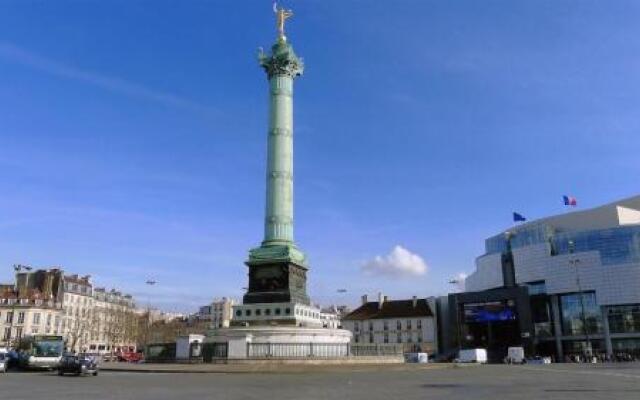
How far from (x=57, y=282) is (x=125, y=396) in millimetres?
102580

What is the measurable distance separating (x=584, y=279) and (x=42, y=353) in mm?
82333

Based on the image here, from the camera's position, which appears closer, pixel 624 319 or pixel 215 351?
pixel 215 351

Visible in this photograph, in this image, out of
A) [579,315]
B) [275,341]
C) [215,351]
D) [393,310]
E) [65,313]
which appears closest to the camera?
[215,351]

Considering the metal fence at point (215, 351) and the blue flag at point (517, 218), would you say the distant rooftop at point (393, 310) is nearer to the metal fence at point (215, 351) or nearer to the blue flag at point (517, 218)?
the blue flag at point (517, 218)

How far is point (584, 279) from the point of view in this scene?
94.6 meters

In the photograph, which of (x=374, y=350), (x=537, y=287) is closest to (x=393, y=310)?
(x=537, y=287)

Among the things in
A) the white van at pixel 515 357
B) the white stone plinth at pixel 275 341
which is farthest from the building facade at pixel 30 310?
the white van at pixel 515 357

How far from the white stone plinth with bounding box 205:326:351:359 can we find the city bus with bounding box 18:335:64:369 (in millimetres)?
11506

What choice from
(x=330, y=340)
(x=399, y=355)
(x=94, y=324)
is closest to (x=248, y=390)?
(x=330, y=340)

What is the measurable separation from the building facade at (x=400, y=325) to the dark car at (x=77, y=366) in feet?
245

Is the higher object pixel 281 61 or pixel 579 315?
pixel 281 61

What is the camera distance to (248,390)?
21000 mm

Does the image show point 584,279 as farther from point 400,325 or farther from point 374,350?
point 374,350

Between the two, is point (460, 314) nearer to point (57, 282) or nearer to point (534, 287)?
point (534, 287)
